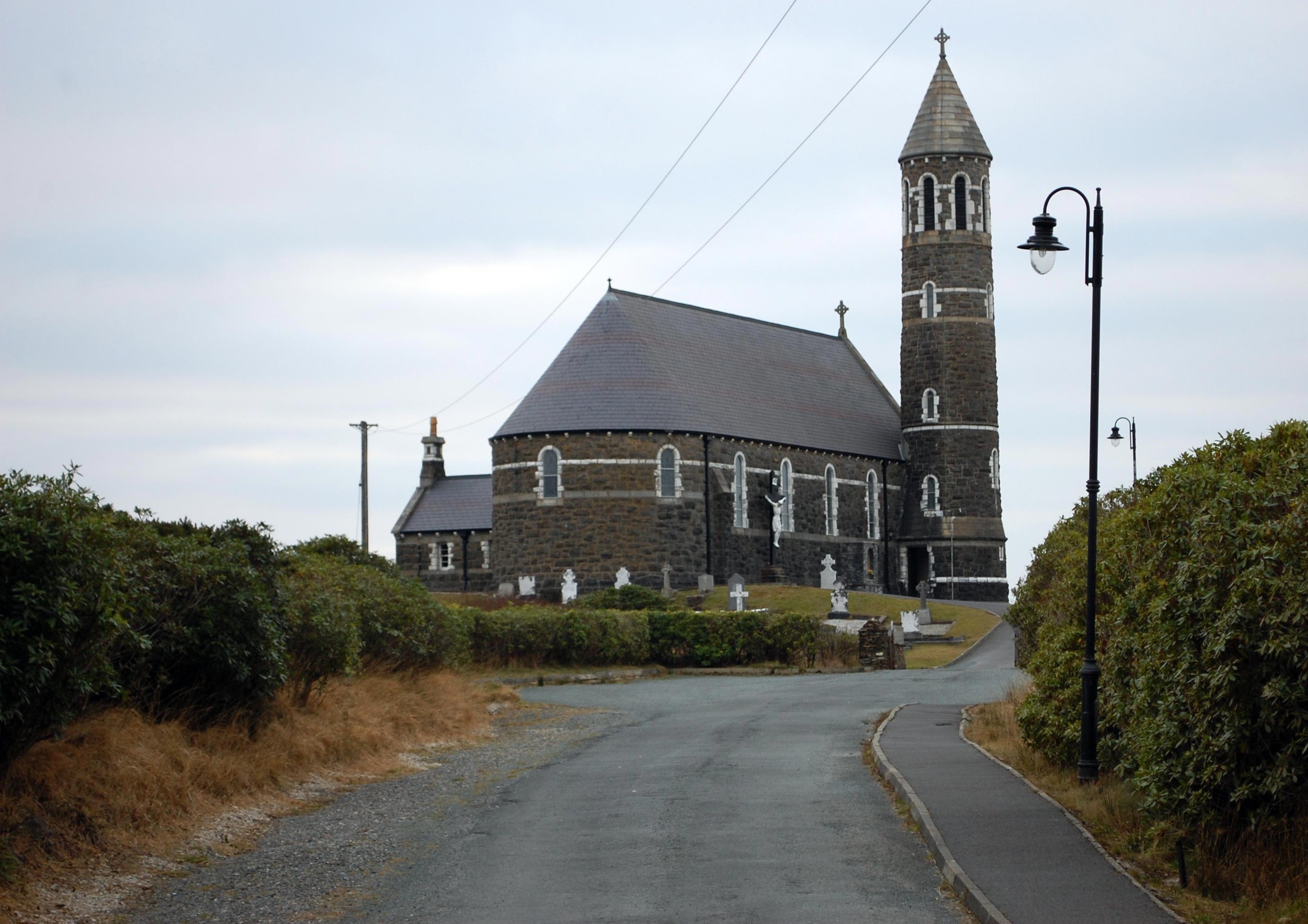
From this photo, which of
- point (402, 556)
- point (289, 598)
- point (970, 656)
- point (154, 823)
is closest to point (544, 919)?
point (154, 823)

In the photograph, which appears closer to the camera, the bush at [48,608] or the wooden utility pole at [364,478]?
the bush at [48,608]

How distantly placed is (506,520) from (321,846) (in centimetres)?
4623

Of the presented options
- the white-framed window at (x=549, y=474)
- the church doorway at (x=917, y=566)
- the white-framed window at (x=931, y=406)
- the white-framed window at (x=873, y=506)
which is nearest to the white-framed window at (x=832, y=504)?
the white-framed window at (x=873, y=506)

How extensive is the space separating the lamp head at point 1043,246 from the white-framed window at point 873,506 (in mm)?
52361

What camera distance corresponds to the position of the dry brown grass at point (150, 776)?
12.2m

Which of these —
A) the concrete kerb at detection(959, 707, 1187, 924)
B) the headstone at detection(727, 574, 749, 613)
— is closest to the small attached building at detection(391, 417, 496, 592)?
the headstone at detection(727, 574, 749, 613)

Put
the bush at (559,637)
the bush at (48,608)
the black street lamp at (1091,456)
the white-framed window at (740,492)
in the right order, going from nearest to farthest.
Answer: the bush at (48,608)
the black street lamp at (1091,456)
the bush at (559,637)
the white-framed window at (740,492)

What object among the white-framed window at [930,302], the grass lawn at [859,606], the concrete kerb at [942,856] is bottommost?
the concrete kerb at [942,856]

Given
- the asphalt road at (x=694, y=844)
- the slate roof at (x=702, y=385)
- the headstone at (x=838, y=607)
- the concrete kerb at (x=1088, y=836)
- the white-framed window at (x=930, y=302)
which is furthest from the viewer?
the white-framed window at (x=930, y=302)

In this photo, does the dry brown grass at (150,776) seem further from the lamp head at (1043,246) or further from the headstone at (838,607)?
the headstone at (838,607)

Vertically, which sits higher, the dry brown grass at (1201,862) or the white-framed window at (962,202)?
the white-framed window at (962,202)

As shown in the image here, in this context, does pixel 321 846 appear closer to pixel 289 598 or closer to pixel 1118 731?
pixel 289 598

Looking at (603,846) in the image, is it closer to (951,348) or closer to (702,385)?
(702,385)

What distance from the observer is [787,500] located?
63750 millimetres
